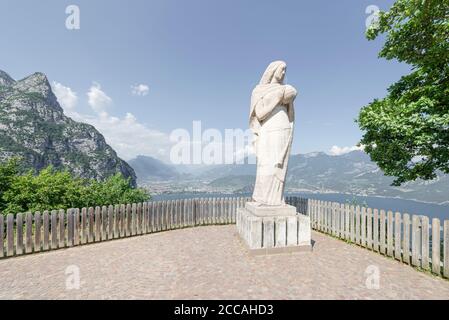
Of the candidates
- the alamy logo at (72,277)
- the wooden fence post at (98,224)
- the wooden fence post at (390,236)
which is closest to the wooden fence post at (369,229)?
the wooden fence post at (390,236)

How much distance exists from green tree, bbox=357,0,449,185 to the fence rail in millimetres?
2692

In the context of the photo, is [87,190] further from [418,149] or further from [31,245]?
[418,149]

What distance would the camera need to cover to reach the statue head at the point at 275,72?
7094 mm

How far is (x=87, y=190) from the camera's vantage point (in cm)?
1052

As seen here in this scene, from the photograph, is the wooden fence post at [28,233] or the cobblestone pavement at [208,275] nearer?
the cobblestone pavement at [208,275]

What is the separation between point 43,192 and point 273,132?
926 centimetres

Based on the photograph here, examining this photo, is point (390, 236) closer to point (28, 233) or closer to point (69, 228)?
point (69, 228)

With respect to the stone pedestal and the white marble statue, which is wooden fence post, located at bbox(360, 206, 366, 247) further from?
the white marble statue

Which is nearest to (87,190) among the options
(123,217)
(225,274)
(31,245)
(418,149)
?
(123,217)

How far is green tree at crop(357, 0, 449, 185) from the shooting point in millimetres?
7074

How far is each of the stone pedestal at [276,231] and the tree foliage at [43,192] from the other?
7756mm

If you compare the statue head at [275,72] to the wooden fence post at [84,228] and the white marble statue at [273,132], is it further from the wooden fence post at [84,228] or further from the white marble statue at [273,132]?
the wooden fence post at [84,228]

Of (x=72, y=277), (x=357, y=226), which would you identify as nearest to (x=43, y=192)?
(x=72, y=277)

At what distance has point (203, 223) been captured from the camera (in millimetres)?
10742
